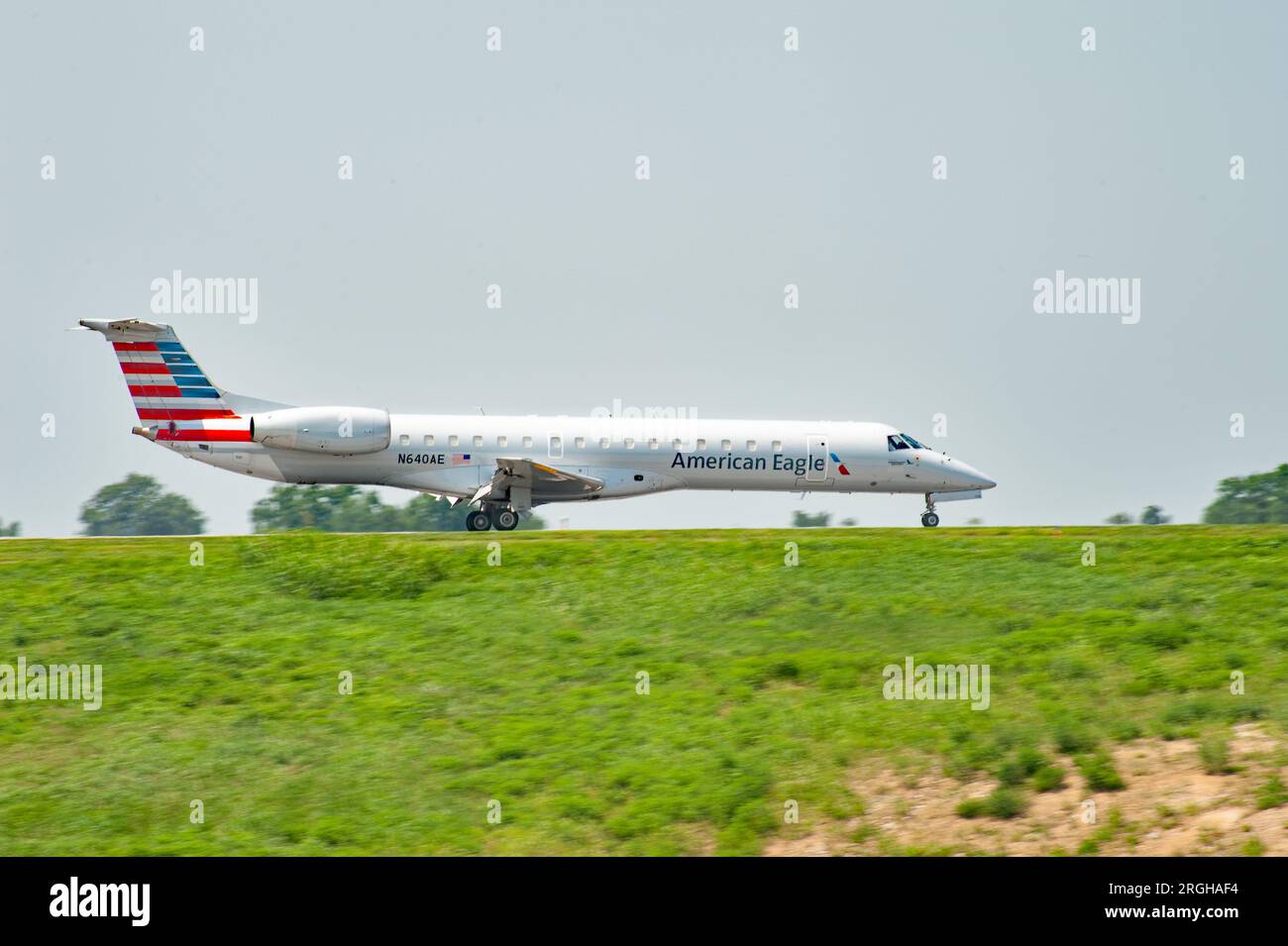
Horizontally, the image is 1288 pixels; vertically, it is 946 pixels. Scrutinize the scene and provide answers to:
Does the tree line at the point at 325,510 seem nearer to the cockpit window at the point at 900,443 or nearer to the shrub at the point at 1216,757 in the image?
the cockpit window at the point at 900,443

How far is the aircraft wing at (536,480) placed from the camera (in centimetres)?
3575

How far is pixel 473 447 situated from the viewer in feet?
121

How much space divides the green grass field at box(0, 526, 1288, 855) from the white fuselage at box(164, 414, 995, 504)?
6.64 meters

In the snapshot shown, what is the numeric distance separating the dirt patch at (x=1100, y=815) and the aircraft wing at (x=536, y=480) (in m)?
19.5

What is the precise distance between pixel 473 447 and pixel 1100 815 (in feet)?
77.2

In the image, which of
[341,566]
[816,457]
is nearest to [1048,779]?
[341,566]

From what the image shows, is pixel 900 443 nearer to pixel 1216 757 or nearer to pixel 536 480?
pixel 536 480

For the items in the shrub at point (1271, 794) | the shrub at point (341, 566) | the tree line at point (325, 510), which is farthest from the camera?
the tree line at point (325, 510)

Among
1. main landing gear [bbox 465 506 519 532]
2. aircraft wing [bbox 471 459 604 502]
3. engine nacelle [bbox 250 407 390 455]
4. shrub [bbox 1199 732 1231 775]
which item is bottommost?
shrub [bbox 1199 732 1231 775]

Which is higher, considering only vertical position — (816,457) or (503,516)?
(816,457)

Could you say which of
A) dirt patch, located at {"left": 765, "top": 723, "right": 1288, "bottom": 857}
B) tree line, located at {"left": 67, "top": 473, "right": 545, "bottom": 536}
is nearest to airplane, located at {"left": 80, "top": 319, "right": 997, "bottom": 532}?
dirt patch, located at {"left": 765, "top": 723, "right": 1288, "bottom": 857}

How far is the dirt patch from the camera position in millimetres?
14859

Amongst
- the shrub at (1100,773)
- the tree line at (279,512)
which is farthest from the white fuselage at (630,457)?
the tree line at (279,512)

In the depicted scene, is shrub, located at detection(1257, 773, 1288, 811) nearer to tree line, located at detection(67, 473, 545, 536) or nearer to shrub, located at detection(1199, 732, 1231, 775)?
shrub, located at detection(1199, 732, 1231, 775)
